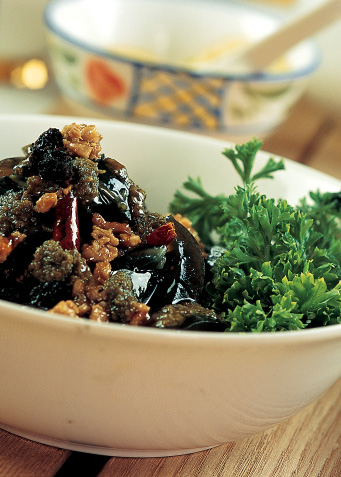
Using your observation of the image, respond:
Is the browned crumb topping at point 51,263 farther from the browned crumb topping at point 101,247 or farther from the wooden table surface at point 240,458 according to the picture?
the wooden table surface at point 240,458

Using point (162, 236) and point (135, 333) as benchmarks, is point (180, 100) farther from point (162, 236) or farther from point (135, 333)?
point (135, 333)

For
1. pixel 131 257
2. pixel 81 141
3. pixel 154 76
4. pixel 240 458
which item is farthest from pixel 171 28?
pixel 240 458

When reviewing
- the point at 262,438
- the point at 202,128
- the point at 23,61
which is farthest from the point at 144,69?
the point at 262,438

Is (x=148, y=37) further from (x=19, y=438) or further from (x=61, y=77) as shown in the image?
(x=19, y=438)

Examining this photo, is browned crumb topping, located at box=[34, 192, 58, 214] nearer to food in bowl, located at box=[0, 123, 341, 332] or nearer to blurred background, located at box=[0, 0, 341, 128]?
food in bowl, located at box=[0, 123, 341, 332]

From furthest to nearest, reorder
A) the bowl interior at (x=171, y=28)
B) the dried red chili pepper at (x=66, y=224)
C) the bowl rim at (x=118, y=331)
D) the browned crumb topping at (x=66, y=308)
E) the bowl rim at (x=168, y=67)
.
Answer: the bowl interior at (x=171, y=28) < the bowl rim at (x=168, y=67) < the dried red chili pepper at (x=66, y=224) < the browned crumb topping at (x=66, y=308) < the bowl rim at (x=118, y=331)

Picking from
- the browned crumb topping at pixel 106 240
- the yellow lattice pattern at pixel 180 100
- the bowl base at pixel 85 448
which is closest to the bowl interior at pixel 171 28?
the yellow lattice pattern at pixel 180 100
